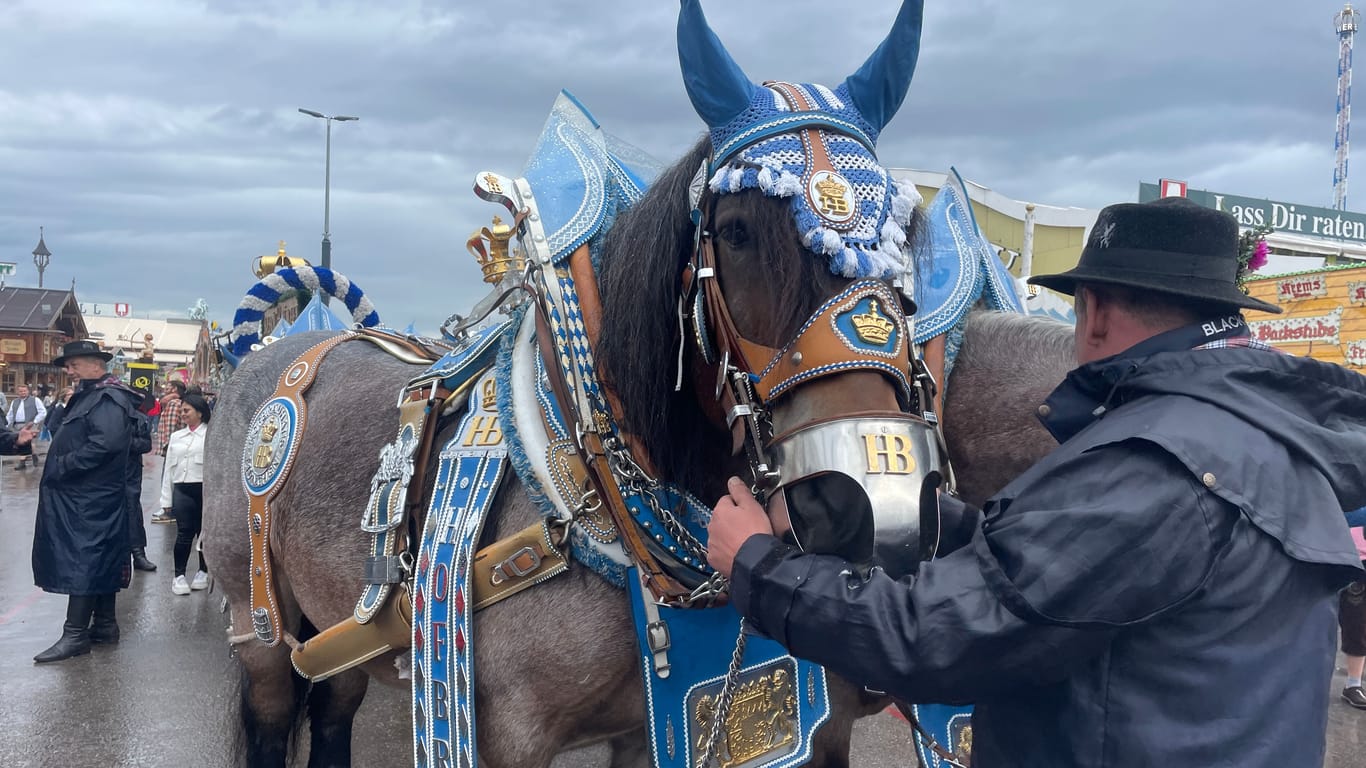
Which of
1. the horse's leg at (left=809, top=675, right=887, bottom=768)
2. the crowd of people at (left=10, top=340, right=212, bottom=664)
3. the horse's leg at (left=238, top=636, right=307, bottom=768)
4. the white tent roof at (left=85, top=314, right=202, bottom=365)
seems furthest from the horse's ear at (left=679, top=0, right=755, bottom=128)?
the white tent roof at (left=85, top=314, right=202, bottom=365)

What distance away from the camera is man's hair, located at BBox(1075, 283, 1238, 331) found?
134 centimetres

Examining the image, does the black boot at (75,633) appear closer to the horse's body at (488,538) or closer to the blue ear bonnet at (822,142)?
the horse's body at (488,538)

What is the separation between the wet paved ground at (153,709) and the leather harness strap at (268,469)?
669 mm

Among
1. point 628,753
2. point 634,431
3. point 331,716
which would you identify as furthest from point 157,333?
point 634,431

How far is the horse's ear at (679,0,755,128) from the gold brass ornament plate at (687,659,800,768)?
122 cm

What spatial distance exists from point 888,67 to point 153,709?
5.16 metres

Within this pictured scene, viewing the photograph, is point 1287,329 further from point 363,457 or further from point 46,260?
point 46,260

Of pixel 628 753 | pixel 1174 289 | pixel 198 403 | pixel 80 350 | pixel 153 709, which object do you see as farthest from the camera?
pixel 198 403

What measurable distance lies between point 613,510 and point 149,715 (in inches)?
169

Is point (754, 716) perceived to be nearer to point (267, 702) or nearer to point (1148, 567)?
point (1148, 567)

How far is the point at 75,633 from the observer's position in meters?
6.11

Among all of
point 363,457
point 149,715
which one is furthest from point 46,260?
point 363,457

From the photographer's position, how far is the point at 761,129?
67.1 inches

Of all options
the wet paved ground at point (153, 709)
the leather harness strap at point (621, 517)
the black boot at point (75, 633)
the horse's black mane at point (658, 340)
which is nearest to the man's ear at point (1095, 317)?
the horse's black mane at point (658, 340)
